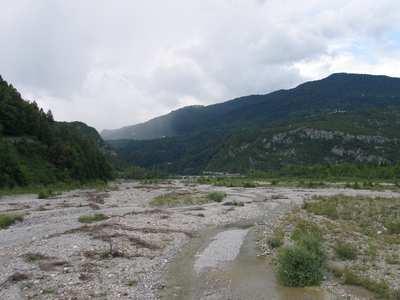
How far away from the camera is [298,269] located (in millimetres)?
24406

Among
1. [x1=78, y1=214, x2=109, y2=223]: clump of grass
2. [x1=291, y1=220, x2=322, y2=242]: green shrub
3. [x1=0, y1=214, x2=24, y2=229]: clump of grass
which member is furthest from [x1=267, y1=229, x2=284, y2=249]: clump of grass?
[x1=0, y1=214, x2=24, y2=229]: clump of grass

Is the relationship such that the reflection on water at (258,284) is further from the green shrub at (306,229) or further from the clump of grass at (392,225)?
the clump of grass at (392,225)

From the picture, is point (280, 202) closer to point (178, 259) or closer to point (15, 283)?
point (178, 259)

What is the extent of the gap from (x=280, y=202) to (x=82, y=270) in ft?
173

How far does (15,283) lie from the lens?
24891 mm

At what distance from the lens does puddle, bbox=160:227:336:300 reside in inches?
899

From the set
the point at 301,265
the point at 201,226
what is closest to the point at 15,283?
the point at 301,265

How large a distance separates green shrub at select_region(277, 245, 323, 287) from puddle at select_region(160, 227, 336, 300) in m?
0.47

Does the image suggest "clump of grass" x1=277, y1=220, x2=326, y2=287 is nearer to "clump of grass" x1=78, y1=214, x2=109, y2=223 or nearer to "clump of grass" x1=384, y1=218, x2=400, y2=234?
"clump of grass" x1=384, y1=218, x2=400, y2=234

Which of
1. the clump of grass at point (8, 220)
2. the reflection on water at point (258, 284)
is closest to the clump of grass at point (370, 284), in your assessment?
the reflection on water at point (258, 284)

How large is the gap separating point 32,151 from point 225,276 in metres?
101

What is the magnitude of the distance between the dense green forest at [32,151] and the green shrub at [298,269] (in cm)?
7985

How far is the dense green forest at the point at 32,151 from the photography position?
328ft

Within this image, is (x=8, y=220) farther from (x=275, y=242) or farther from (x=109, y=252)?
(x=275, y=242)
